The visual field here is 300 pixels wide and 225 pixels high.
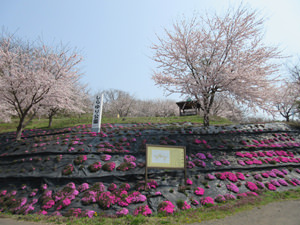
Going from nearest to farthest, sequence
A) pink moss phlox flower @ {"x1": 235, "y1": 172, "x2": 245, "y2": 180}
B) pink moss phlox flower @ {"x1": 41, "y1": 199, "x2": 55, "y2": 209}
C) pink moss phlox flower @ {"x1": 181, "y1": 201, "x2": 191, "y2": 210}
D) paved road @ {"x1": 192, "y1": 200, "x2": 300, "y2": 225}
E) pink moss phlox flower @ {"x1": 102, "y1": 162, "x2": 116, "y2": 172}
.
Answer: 1. paved road @ {"x1": 192, "y1": 200, "x2": 300, "y2": 225}
2. pink moss phlox flower @ {"x1": 181, "y1": 201, "x2": 191, "y2": 210}
3. pink moss phlox flower @ {"x1": 41, "y1": 199, "x2": 55, "y2": 209}
4. pink moss phlox flower @ {"x1": 102, "y1": 162, "x2": 116, "y2": 172}
5. pink moss phlox flower @ {"x1": 235, "y1": 172, "x2": 245, "y2": 180}

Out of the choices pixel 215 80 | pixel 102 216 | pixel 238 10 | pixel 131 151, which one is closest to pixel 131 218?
pixel 102 216

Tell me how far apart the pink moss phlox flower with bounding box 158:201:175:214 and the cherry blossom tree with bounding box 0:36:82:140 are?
393 inches

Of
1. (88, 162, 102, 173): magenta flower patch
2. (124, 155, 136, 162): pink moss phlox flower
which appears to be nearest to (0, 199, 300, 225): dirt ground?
(88, 162, 102, 173): magenta flower patch

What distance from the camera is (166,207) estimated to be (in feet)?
17.8

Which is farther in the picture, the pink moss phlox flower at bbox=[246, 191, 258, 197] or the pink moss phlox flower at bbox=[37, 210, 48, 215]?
the pink moss phlox flower at bbox=[246, 191, 258, 197]

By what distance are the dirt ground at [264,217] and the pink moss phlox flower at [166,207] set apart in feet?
3.44

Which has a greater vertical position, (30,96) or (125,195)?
(30,96)

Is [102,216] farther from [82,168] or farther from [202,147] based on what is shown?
[202,147]

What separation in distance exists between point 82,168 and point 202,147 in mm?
6082

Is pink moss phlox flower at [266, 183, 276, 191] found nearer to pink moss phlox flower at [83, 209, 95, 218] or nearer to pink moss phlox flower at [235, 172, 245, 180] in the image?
pink moss phlox flower at [235, 172, 245, 180]

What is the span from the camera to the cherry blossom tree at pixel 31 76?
1086cm

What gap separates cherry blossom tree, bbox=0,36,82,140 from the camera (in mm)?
10864

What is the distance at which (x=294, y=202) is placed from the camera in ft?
19.6

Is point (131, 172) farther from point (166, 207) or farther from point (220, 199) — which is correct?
point (220, 199)
